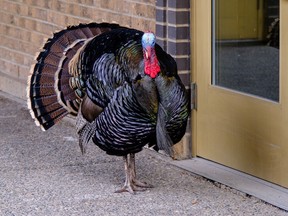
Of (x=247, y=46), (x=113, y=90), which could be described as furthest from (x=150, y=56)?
(x=247, y=46)

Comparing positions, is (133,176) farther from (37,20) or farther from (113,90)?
(37,20)

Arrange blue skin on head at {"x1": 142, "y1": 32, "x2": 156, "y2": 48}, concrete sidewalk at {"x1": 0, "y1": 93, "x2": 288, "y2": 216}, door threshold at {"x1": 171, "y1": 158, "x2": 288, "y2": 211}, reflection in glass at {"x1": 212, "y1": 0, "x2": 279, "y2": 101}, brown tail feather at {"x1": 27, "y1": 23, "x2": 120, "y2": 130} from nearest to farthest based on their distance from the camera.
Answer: blue skin on head at {"x1": 142, "y1": 32, "x2": 156, "y2": 48} → concrete sidewalk at {"x1": 0, "y1": 93, "x2": 288, "y2": 216} → door threshold at {"x1": 171, "y1": 158, "x2": 288, "y2": 211} → reflection in glass at {"x1": 212, "y1": 0, "x2": 279, "y2": 101} → brown tail feather at {"x1": 27, "y1": 23, "x2": 120, "y2": 130}

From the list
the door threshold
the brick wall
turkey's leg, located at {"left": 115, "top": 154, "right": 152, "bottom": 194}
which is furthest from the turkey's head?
the brick wall

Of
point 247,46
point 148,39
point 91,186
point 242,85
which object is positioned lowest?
point 91,186

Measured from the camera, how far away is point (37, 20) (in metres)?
10.2

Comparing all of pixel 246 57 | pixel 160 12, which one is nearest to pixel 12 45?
pixel 160 12

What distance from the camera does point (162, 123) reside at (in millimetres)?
6480

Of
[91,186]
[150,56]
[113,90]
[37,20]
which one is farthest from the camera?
[37,20]

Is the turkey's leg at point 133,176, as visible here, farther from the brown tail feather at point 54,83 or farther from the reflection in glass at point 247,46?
the reflection in glass at point 247,46

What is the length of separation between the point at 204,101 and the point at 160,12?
80 centimetres

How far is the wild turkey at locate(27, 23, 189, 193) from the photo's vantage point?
6438 millimetres

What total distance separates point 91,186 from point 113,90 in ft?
2.88

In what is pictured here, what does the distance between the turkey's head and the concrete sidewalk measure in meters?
0.94

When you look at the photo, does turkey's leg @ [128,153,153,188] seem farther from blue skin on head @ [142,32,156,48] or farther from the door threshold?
blue skin on head @ [142,32,156,48]
